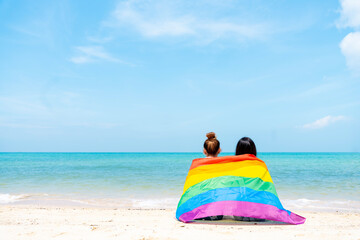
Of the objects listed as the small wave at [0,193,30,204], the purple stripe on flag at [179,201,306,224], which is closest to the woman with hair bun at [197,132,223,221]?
the purple stripe on flag at [179,201,306,224]

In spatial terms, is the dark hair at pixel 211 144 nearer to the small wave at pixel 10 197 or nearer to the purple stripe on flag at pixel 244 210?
the purple stripe on flag at pixel 244 210

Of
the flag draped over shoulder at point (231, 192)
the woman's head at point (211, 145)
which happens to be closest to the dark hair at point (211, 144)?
the woman's head at point (211, 145)

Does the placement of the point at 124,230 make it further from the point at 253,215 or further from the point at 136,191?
the point at 136,191

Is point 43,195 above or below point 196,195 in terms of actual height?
below

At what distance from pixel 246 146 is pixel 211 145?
616mm

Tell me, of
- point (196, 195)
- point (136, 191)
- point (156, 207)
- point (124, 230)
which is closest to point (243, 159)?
point (196, 195)

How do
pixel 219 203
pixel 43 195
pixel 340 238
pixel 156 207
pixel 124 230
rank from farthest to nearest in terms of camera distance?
pixel 43 195 → pixel 156 207 → pixel 219 203 → pixel 124 230 → pixel 340 238

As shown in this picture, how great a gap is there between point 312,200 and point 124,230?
6670mm

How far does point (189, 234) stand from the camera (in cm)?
388

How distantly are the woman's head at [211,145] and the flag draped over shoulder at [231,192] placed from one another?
0.19m

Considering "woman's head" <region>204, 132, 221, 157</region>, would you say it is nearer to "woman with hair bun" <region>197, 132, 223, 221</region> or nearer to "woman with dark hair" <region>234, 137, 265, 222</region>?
"woman with hair bun" <region>197, 132, 223, 221</region>

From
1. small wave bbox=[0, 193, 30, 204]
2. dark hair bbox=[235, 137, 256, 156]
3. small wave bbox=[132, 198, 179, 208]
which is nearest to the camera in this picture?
dark hair bbox=[235, 137, 256, 156]

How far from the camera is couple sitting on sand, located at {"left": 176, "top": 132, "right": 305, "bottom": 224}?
14.6 feet

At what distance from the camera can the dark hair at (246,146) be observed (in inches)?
194
